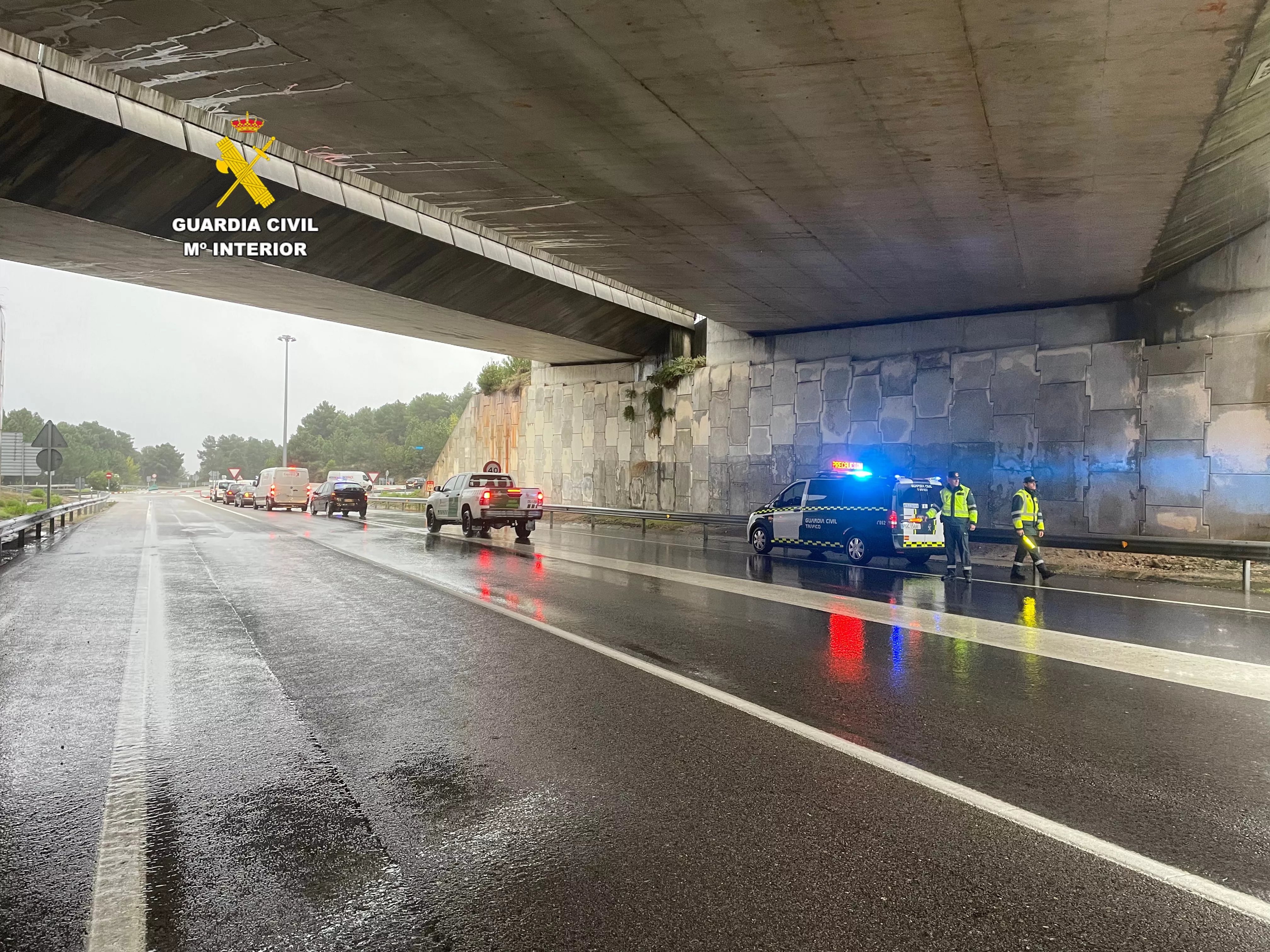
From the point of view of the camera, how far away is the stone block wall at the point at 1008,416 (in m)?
17.1

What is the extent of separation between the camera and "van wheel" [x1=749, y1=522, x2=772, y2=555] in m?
18.7

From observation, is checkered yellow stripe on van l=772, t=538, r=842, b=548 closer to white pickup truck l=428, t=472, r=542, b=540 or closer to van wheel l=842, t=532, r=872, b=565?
van wheel l=842, t=532, r=872, b=565

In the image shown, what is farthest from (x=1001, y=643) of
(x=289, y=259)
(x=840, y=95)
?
(x=289, y=259)

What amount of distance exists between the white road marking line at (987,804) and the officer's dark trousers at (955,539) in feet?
28.1

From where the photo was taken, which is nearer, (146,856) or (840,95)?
(146,856)

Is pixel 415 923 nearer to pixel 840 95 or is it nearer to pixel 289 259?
pixel 840 95

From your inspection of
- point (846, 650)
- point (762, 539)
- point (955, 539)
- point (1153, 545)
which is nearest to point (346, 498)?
point (762, 539)

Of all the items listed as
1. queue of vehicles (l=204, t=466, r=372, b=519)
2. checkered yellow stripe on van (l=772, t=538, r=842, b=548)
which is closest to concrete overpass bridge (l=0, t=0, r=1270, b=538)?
checkered yellow stripe on van (l=772, t=538, r=842, b=548)

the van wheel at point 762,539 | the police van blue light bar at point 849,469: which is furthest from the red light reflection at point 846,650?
the van wheel at point 762,539

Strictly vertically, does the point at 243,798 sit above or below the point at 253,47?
below

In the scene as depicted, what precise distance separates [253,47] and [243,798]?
→ 26.8 ft

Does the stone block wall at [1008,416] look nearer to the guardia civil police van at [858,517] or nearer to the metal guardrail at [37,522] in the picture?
the guardia civil police van at [858,517]

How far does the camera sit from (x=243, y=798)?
4.26 m

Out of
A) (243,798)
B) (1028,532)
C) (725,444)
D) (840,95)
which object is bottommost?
(243,798)
